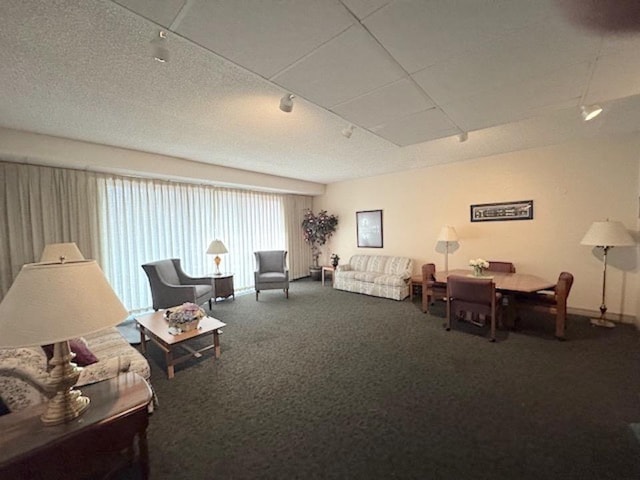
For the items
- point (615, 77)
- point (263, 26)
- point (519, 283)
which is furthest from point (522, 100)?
point (519, 283)

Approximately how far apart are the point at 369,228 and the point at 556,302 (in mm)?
3738

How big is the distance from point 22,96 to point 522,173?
627cm

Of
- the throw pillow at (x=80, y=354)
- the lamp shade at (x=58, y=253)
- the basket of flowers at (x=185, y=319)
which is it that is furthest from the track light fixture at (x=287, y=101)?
the lamp shade at (x=58, y=253)

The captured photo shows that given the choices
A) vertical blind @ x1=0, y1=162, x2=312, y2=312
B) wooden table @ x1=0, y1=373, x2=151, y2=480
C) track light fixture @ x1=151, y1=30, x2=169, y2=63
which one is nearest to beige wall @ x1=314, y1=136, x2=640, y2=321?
vertical blind @ x1=0, y1=162, x2=312, y2=312

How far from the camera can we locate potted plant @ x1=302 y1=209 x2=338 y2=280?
680cm

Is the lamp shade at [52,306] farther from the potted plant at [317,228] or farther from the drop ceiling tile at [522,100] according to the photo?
the potted plant at [317,228]

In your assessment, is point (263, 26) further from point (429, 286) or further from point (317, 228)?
point (317, 228)

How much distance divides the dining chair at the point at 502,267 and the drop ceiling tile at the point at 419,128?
2.73 metres

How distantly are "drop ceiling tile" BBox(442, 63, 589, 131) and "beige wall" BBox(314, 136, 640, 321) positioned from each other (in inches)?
91.1

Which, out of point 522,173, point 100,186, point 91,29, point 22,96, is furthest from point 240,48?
point 522,173

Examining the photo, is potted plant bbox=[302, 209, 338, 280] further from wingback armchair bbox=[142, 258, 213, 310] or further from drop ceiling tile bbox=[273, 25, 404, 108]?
drop ceiling tile bbox=[273, 25, 404, 108]

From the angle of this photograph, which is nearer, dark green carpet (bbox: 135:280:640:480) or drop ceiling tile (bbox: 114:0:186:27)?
drop ceiling tile (bbox: 114:0:186:27)

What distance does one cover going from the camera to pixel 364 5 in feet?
3.84

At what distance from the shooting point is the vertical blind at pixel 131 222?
3.47 metres
